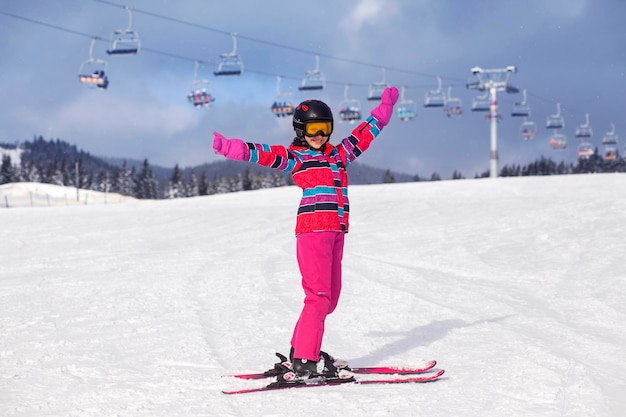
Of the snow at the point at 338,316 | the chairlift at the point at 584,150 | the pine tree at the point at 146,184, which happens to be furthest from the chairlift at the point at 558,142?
the pine tree at the point at 146,184

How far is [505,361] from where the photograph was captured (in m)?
4.64

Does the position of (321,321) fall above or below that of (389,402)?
above

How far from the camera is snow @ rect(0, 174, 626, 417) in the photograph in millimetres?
3781

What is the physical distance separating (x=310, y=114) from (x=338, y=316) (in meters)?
2.75

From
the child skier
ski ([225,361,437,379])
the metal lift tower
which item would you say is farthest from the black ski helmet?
the metal lift tower

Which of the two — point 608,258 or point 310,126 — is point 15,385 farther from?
point 608,258

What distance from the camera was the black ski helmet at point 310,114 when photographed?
432cm

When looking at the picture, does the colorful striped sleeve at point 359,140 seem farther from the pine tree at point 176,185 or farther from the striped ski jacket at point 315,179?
the pine tree at point 176,185

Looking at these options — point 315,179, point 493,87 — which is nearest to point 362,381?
point 315,179

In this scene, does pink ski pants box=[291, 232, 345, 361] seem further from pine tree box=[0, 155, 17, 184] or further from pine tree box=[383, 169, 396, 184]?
pine tree box=[383, 169, 396, 184]

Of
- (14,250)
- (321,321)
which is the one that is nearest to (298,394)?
(321,321)

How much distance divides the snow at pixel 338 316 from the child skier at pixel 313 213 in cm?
34

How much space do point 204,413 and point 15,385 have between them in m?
1.34

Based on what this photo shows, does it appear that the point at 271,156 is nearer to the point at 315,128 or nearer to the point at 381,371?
the point at 315,128
